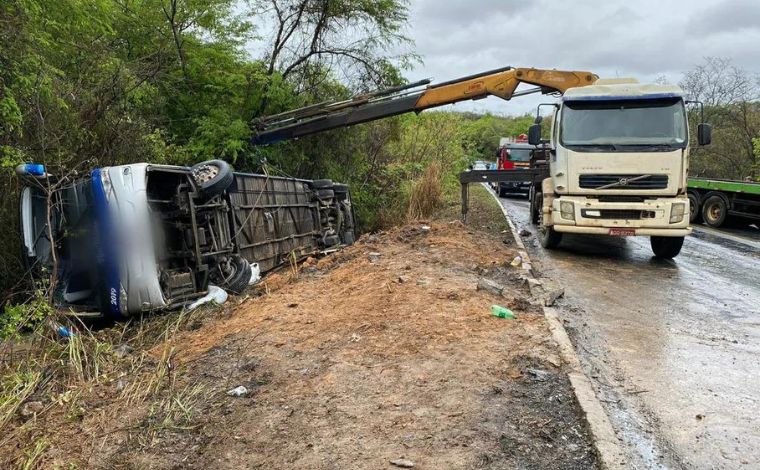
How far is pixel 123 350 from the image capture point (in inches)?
208

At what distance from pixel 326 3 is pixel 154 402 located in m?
12.4

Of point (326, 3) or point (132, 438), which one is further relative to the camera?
point (326, 3)

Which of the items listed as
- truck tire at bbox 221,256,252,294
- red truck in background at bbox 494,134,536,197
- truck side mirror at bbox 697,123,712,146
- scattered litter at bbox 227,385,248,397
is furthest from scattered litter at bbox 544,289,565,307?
red truck in background at bbox 494,134,536,197

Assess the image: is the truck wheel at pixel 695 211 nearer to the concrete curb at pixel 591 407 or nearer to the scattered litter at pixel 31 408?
the concrete curb at pixel 591 407

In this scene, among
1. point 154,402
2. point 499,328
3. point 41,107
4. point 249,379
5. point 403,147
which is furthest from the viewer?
point 403,147

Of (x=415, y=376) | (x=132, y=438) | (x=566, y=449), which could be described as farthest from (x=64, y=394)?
(x=566, y=449)

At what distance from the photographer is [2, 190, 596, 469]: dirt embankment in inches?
120

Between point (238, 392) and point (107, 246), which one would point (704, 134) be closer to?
point (238, 392)

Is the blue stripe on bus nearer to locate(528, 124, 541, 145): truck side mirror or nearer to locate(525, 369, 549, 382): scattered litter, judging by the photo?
locate(525, 369, 549, 382): scattered litter

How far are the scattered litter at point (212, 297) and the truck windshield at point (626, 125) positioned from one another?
19.7ft

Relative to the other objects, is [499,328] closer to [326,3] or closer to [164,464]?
[164,464]

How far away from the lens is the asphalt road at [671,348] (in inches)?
132

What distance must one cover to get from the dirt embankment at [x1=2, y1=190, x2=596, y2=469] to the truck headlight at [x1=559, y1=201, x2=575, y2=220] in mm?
3702

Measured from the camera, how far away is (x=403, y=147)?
20.8 metres
